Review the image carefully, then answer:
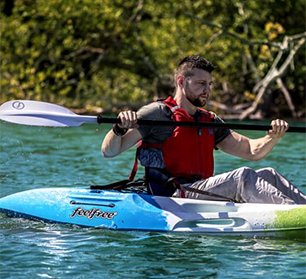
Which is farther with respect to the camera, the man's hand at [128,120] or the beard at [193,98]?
the beard at [193,98]

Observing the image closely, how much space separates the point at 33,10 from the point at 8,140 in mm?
4786

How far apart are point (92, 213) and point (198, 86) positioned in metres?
1.07

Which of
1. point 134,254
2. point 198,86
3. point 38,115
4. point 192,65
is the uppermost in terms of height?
point 192,65

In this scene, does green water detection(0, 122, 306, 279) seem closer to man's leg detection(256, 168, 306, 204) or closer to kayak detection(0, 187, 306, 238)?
kayak detection(0, 187, 306, 238)

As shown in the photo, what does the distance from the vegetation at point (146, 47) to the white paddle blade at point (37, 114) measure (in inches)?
371

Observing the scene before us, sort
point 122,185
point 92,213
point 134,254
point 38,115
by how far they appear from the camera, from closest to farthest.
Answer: point 134,254
point 92,213
point 122,185
point 38,115

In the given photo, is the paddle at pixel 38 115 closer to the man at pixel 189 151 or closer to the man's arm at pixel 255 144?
the man at pixel 189 151

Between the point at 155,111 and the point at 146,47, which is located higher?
the point at 146,47

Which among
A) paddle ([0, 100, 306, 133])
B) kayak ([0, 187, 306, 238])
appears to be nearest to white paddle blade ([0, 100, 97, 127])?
paddle ([0, 100, 306, 133])

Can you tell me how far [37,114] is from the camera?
5145 mm

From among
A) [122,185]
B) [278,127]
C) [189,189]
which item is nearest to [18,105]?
[122,185]

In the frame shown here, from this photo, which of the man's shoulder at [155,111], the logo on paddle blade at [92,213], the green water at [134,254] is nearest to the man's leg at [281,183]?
the green water at [134,254]

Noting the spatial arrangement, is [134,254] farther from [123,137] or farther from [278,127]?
[278,127]

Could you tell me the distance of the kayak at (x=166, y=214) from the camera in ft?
14.3
